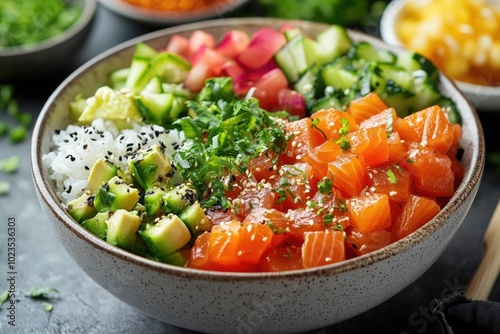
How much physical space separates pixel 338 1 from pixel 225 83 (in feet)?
5.60

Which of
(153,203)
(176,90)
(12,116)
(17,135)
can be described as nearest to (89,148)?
(153,203)

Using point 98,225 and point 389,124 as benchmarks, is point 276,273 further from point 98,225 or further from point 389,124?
point 389,124

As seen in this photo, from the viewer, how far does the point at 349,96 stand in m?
2.80

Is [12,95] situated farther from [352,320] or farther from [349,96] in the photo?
[352,320]

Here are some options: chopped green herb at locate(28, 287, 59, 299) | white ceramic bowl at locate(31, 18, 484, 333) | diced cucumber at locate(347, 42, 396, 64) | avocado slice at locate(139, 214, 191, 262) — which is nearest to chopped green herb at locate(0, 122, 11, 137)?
chopped green herb at locate(28, 287, 59, 299)

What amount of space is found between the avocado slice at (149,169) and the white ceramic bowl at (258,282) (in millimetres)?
297

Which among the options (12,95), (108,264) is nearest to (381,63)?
(108,264)

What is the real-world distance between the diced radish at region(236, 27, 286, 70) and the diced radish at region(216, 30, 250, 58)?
47mm

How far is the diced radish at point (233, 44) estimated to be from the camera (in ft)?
10.1

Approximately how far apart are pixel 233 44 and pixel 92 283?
126cm

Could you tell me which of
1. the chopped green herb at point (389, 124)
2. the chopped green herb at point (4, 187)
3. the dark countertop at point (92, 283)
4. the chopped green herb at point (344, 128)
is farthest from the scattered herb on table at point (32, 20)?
the chopped green herb at point (389, 124)

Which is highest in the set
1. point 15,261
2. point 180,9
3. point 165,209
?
point 165,209

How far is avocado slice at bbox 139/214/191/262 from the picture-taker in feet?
6.97

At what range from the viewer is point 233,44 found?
10.1 ft
